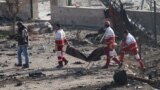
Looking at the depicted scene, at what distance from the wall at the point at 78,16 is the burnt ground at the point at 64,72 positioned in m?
6.24

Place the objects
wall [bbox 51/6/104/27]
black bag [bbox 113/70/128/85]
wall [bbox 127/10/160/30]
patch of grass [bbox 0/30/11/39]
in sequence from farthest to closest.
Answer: wall [bbox 51/6/104/27]
patch of grass [bbox 0/30/11/39]
wall [bbox 127/10/160/30]
black bag [bbox 113/70/128/85]

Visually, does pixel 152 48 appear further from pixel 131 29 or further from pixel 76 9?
pixel 76 9

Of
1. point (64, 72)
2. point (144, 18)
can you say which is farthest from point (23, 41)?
point (144, 18)

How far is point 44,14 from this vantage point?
41000mm

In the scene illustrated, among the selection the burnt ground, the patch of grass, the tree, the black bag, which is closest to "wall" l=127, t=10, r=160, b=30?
the burnt ground

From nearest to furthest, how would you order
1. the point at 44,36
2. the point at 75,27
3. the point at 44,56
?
1. the point at 44,56
2. the point at 44,36
3. the point at 75,27

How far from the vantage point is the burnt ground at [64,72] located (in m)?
19.7

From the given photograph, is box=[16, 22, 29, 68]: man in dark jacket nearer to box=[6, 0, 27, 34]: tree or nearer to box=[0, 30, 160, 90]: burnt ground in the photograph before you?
box=[0, 30, 160, 90]: burnt ground

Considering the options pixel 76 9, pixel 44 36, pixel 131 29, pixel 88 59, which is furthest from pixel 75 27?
pixel 88 59

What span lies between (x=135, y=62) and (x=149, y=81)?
475 cm

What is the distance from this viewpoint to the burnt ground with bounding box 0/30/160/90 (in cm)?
1972

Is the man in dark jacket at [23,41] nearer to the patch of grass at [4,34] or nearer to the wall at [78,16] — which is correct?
the patch of grass at [4,34]

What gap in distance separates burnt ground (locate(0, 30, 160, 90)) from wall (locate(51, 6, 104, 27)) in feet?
20.5

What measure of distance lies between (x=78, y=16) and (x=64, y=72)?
1375 centimetres
